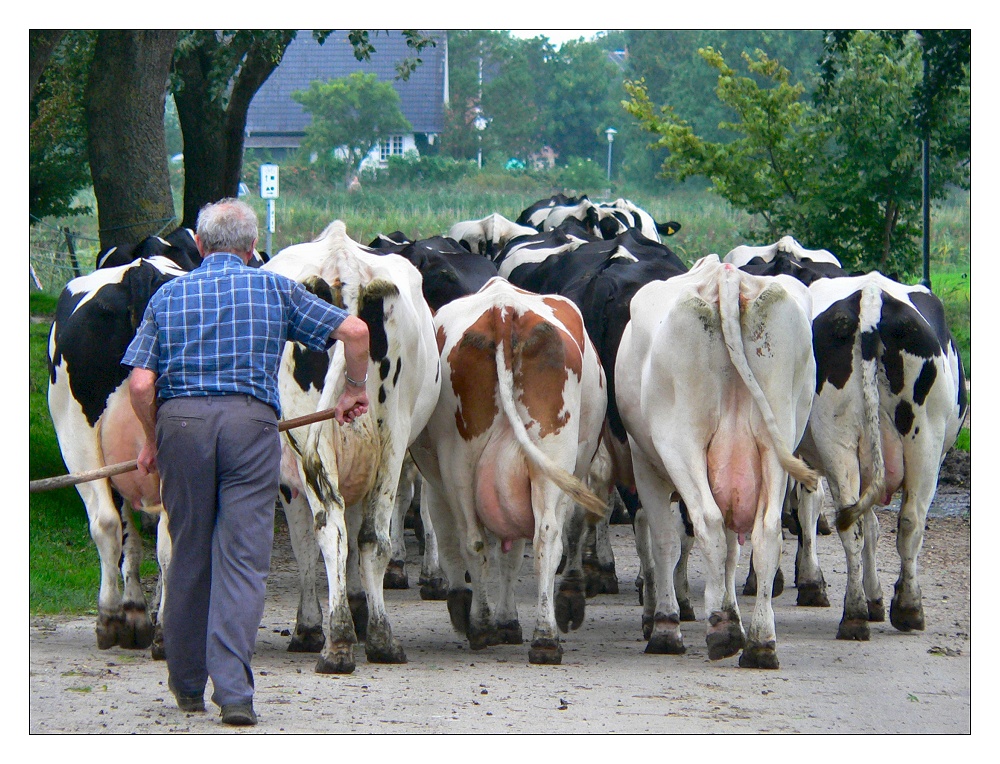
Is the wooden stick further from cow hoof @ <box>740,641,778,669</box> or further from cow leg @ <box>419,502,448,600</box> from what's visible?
Result: cow leg @ <box>419,502,448,600</box>

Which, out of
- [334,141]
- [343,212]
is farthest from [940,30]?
[334,141]

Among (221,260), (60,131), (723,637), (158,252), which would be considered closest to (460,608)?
(723,637)

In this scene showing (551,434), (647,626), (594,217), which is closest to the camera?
(551,434)

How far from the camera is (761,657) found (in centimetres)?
742

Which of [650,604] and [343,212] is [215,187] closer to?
[650,604]

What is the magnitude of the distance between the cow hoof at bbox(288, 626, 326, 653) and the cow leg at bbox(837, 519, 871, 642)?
3.27m

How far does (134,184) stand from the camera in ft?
44.5

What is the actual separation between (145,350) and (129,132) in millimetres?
8077

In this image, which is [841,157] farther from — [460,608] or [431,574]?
[460,608]

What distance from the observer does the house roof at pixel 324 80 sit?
51.9m

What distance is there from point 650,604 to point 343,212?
37816 millimetres

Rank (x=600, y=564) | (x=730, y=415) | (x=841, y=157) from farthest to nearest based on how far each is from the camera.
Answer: (x=841, y=157), (x=600, y=564), (x=730, y=415)

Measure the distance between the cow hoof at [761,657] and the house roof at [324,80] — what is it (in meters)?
44.2

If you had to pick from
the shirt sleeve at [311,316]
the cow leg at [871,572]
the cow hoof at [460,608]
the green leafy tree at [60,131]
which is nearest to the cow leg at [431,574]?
the cow hoof at [460,608]
